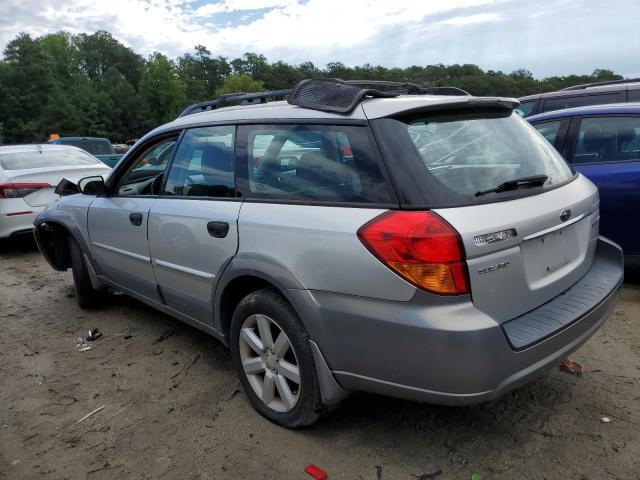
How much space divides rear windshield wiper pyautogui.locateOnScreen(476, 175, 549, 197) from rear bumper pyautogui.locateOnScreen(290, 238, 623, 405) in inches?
21.9

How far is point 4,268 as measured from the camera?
257 inches

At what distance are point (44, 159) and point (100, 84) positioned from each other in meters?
94.8

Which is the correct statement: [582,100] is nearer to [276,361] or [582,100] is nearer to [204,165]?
[204,165]

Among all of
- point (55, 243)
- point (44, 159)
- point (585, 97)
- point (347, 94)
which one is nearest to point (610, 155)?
point (347, 94)

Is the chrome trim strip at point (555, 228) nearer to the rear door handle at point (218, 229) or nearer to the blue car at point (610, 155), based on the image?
the rear door handle at point (218, 229)

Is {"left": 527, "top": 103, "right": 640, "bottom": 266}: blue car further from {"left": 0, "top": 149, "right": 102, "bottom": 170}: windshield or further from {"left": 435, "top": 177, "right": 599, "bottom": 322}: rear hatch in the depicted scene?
{"left": 0, "top": 149, "right": 102, "bottom": 170}: windshield

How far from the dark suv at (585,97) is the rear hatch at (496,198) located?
17.8 ft

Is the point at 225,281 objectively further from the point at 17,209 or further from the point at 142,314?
the point at 17,209

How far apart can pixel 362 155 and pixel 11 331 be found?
3.70 meters

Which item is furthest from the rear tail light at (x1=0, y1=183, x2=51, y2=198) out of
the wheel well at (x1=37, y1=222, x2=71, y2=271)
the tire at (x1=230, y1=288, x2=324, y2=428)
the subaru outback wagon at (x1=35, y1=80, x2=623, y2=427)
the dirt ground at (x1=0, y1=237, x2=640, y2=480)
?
the tire at (x1=230, y1=288, x2=324, y2=428)

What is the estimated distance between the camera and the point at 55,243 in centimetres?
482

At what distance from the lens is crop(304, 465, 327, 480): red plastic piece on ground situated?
2.28 metres

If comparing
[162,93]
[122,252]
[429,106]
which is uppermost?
[162,93]

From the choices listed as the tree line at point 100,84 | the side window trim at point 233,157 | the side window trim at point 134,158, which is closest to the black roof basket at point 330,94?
the side window trim at point 233,157
